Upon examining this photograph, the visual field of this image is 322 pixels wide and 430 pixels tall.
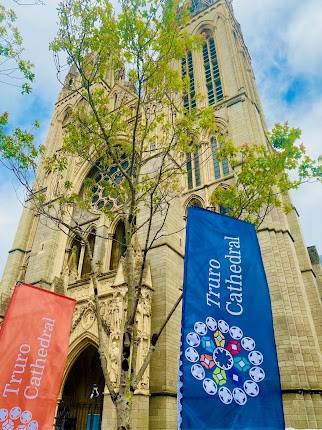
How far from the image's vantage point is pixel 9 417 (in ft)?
20.6

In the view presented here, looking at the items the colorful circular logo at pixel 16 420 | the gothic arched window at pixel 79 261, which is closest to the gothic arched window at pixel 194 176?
the gothic arched window at pixel 79 261

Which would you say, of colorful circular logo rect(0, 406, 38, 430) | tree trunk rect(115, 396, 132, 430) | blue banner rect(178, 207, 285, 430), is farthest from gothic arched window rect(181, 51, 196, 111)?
tree trunk rect(115, 396, 132, 430)

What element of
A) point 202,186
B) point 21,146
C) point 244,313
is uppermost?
point 202,186

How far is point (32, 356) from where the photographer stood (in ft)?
23.6

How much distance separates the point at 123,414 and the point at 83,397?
9832mm

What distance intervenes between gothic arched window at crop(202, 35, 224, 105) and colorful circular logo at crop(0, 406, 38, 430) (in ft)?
64.9

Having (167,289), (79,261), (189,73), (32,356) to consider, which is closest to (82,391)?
(79,261)

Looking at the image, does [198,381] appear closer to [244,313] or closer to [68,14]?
[244,313]

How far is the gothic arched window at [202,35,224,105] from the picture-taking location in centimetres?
2214

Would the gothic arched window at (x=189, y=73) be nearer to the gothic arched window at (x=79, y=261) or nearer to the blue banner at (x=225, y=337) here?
the gothic arched window at (x=79, y=261)

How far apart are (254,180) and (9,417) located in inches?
317

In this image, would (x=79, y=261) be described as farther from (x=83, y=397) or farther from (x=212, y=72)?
(x=212, y=72)

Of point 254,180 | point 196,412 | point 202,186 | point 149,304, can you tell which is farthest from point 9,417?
point 202,186

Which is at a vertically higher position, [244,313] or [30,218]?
[30,218]
